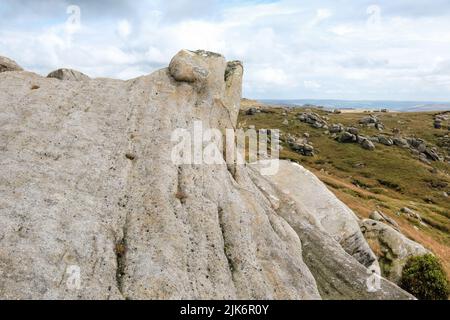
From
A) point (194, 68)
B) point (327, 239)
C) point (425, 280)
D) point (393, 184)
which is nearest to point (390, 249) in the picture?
point (425, 280)

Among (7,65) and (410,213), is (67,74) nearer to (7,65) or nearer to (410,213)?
(7,65)

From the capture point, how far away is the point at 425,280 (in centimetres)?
4381

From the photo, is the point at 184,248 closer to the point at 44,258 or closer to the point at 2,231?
the point at 44,258

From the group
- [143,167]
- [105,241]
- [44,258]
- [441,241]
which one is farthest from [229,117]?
[441,241]

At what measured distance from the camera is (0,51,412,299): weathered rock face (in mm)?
22812

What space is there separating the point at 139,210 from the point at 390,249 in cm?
3554

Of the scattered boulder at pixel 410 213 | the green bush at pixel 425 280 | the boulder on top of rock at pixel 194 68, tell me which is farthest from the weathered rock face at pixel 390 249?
the scattered boulder at pixel 410 213

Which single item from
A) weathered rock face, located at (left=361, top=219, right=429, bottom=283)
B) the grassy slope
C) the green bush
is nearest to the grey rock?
weathered rock face, located at (left=361, top=219, right=429, bottom=283)

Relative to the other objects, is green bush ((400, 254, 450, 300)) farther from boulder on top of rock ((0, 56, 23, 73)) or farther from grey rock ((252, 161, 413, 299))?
boulder on top of rock ((0, 56, 23, 73))

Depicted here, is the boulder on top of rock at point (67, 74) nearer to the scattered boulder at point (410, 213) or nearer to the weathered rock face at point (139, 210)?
the weathered rock face at point (139, 210)

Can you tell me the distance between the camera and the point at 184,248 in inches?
1017

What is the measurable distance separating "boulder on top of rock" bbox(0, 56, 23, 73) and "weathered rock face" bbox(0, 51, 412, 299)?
25.2 ft

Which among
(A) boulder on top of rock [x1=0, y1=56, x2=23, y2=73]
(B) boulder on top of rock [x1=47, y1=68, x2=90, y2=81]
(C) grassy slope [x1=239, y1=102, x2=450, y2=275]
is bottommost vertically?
(C) grassy slope [x1=239, y1=102, x2=450, y2=275]
